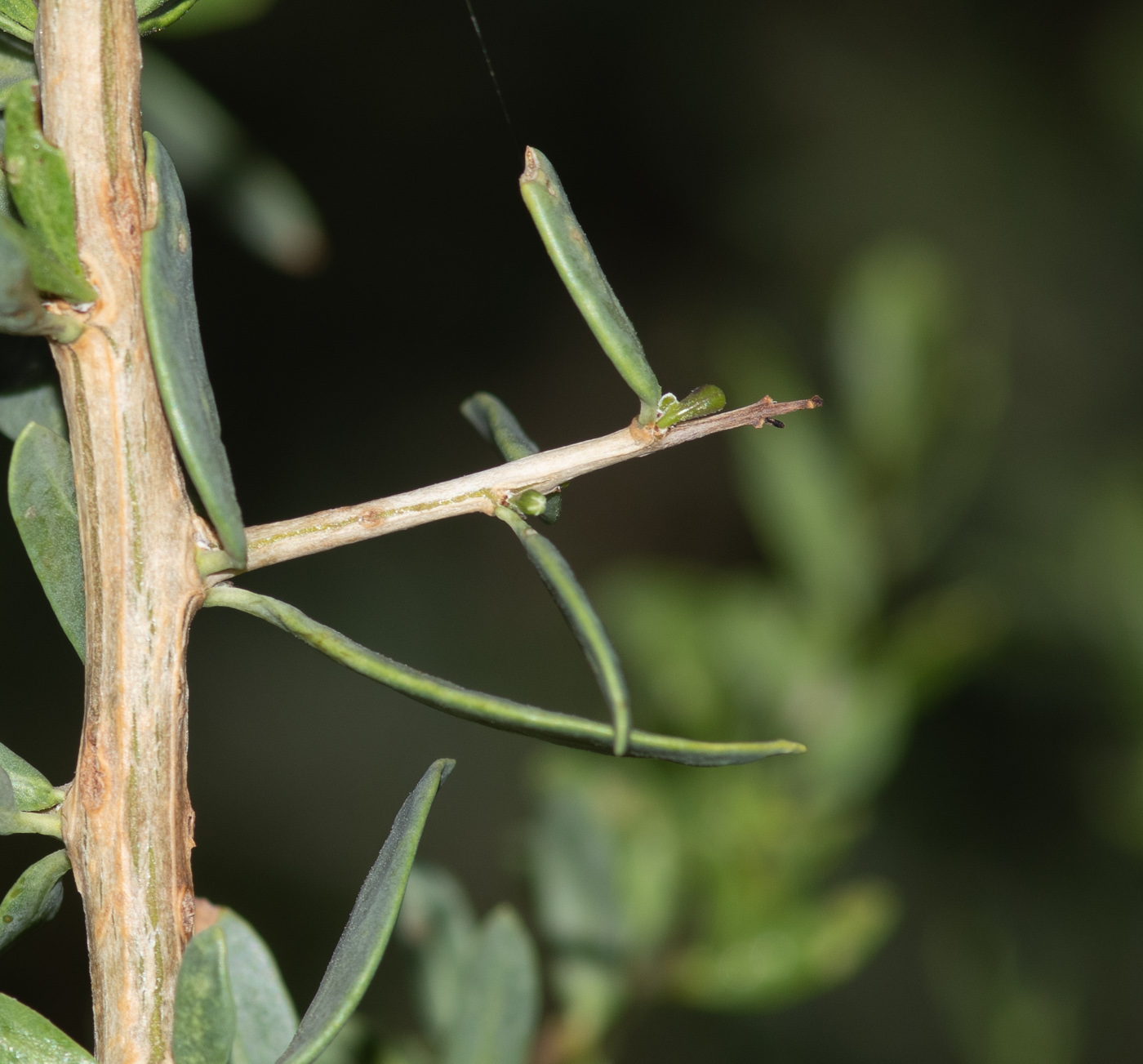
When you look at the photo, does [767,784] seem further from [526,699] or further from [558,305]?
[558,305]

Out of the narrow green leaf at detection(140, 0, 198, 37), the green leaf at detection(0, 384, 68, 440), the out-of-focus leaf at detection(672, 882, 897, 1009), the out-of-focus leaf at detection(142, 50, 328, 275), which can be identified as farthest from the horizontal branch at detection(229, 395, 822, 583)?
the out-of-focus leaf at detection(672, 882, 897, 1009)

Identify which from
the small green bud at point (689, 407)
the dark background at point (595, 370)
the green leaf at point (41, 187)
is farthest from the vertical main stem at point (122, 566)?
the dark background at point (595, 370)

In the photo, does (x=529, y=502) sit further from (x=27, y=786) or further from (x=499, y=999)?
(x=499, y=999)

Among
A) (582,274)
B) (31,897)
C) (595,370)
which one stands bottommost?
(31,897)

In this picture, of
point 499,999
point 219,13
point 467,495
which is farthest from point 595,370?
point 467,495

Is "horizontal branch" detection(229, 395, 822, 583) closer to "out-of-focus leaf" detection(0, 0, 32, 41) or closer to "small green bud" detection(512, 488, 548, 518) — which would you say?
"small green bud" detection(512, 488, 548, 518)

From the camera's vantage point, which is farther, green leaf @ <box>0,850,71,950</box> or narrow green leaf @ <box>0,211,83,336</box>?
green leaf @ <box>0,850,71,950</box>
